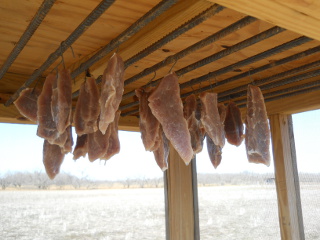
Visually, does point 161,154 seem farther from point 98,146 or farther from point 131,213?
point 131,213

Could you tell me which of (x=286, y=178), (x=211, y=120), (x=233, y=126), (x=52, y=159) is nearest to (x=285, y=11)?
(x=211, y=120)

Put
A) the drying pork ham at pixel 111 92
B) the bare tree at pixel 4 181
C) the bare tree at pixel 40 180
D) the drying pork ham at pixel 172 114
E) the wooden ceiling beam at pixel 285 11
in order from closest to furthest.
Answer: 1. the wooden ceiling beam at pixel 285 11
2. the drying pork ham at pixel 111 92
3. the drying pork ham at pixel 172 114
4. the bare tree at pixel 4 181
5. the bare tree at pixel 40 180

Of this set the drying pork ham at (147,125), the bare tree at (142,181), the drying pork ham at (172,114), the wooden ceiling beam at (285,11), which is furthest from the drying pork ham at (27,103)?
the bare tree at (142,181)

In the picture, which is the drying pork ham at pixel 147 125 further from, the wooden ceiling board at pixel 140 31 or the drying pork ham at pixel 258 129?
the drying pork ham at pixel 258 129

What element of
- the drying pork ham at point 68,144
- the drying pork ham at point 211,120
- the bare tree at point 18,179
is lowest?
the bare tree at point 18,179

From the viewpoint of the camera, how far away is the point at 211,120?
1888 millimetres

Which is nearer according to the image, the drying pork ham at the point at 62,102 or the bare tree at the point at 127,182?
the drying pork ham at the point at 62,102

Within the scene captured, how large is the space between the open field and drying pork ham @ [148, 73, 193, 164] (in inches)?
49.0

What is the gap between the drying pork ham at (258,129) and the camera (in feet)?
6.21

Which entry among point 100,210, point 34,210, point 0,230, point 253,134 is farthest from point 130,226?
point 253,134

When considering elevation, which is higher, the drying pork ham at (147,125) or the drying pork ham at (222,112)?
the drying pork ham at (222,112)

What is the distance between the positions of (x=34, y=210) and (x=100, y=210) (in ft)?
1.70

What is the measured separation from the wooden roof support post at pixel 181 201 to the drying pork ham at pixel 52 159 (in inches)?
57.6

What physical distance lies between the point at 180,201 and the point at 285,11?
2.37m
